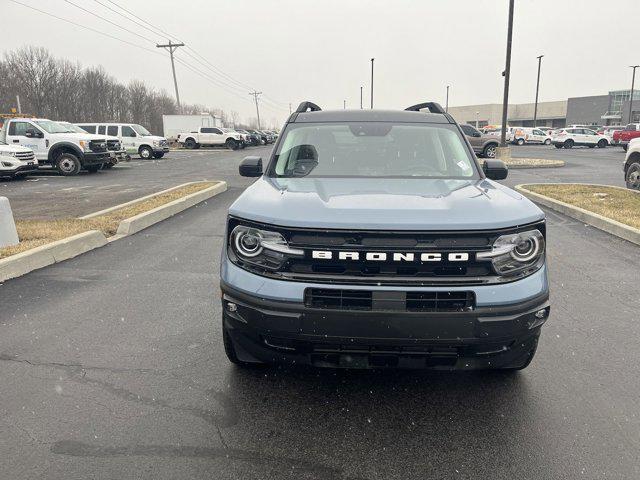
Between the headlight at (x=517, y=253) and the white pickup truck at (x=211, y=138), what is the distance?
41993 millimetres

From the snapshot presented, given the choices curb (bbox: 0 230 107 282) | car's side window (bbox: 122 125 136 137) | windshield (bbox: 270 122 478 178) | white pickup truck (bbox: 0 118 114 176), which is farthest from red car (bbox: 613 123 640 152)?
curb (bbox: 0 230 107 282)

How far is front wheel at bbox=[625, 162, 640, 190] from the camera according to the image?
11.8 m

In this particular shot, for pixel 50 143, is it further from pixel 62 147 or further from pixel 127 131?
pixel 127 131

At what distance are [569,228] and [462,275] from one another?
6765 millimetres

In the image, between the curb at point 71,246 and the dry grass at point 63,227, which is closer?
the curb at point 71,246

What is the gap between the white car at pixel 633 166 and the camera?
38.7ft

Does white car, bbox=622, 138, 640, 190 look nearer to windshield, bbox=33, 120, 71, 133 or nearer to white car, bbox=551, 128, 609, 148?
windshield, bbox=33, 120, 71, 133

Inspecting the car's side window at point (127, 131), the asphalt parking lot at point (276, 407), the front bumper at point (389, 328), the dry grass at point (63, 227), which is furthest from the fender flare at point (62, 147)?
the front bumper at point (389, 328)

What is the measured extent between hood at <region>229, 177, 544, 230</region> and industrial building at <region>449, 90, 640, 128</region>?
93318 millimetres

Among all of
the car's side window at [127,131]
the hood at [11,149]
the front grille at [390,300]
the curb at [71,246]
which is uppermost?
the car's side window at [127,131]

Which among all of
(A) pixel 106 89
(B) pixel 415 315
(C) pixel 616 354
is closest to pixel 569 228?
(C) pixel 616 354

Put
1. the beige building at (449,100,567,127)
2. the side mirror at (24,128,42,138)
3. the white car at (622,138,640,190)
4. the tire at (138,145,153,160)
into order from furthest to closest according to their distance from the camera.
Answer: the beige building at (449,100,567,127) → the tire at (138,145,153,160) → the side mirror at (24,128,42,138) → the white car at (622,138,640,190)

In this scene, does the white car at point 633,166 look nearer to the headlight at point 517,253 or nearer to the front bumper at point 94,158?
the headlight at point 517,253

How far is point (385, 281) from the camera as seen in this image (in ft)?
7.87
